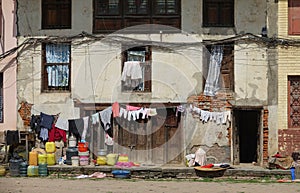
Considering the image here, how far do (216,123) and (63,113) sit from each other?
5.61m

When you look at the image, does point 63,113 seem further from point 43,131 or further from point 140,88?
point 140,88

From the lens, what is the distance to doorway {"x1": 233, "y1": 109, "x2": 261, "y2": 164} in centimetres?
2414

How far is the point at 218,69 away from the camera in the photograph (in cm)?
2397

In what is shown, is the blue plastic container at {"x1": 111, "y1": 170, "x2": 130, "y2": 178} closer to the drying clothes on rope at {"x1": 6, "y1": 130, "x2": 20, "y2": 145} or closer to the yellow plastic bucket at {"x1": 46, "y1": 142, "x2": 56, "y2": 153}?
the yellow plastic bucket at {"x1": 46, "y1": 142, "x2": 56, "y2": 153}

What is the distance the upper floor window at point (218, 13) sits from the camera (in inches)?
944

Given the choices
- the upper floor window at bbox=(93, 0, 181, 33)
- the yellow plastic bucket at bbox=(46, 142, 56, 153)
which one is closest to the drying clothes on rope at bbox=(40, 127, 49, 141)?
the yellow plastic bucket at bbox=(46, 142, 56, 153)

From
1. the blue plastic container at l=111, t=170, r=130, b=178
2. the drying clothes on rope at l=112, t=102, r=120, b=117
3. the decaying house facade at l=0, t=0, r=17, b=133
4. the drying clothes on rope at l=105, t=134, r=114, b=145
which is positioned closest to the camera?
the blue plastic container at l=111, t=170, r=130, b=178

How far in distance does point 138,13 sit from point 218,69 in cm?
354

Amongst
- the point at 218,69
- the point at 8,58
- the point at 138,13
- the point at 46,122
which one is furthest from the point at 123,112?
the point at 8,58

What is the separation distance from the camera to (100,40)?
24.3 metres

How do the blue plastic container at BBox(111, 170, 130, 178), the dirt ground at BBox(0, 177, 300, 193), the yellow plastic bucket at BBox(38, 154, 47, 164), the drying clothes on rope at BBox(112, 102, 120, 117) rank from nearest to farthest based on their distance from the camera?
1. the dirt ground at BBox(0, 177, 300, 193)
2. the blue plastic container at BBox(111, 170, 130, 178)
3. the yellow plastic bucket at BBox(38, 154, 47, 164)
4. the drying clothes on rope at BBox(112, 102, 120, 117)

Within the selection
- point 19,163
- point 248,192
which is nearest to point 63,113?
point 19,163

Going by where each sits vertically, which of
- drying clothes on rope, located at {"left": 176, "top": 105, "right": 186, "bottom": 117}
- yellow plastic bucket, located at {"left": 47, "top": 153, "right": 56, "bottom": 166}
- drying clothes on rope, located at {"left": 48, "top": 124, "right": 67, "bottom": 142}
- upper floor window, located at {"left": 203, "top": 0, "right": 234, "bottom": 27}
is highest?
upper floor window, located at {"left": 203, "top": 0, "right": 234, "bottom": 27}

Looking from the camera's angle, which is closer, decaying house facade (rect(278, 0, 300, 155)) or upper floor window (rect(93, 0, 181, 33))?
decaying house facade (rect(278, 0, 300, 155))
